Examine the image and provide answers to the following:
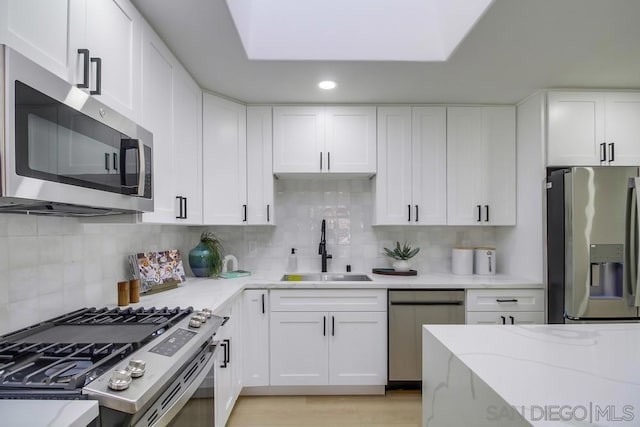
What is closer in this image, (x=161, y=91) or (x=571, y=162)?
(x=161, y=91)

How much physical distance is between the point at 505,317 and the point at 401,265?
857mm

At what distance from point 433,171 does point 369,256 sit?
947 mm

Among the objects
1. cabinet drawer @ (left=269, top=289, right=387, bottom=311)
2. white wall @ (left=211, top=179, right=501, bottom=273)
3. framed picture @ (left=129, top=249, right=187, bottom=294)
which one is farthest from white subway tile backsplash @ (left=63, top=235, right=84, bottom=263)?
white wall @ (left=211, top=179, right=501, bottom=273)

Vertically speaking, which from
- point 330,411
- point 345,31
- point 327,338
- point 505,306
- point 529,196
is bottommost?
point 330,411

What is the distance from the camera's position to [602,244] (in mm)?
2277

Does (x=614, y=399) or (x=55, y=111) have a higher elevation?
(x=55, y=111)

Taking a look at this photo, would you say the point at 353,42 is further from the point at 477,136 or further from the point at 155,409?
the point at 155,409

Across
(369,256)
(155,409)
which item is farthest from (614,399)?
(369,256)

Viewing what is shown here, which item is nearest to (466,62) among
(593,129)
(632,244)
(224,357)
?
(593,129)

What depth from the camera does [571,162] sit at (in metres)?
2.62

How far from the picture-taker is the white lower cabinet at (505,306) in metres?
2.65

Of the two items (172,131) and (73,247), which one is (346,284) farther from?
(73,247)

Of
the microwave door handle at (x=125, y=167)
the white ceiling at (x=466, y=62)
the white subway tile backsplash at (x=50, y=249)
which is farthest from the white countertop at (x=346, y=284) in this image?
the white ceiling at (x=466, y=62)

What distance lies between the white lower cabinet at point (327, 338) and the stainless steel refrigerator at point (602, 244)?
131 centimetres
